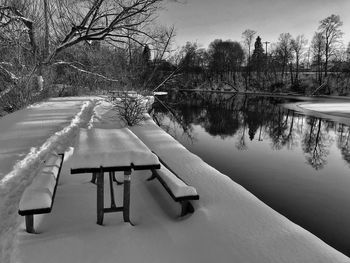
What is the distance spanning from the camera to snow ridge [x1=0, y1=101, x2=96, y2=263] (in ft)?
11.8

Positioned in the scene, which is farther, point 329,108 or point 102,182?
point 329,108

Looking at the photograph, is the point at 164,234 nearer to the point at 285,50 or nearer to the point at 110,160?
the point at 110,160

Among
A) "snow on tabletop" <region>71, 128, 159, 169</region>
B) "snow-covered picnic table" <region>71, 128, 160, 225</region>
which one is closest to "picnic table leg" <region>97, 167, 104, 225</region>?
"snow-covered picnic table" <region>71, 128, 160, 225</region>

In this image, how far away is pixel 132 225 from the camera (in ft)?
14.1

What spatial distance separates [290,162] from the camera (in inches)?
416

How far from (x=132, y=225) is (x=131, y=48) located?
17.9 meters

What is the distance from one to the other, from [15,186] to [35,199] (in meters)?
1.85

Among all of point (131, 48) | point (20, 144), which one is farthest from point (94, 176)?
point (131, 48)

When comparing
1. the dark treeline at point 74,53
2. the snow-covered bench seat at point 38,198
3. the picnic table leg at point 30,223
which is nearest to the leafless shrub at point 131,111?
the dark treeline at point 74,53

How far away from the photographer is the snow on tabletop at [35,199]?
3604 millimetres

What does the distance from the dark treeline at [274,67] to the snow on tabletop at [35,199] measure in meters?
46.1

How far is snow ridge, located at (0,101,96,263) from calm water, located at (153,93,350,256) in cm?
466

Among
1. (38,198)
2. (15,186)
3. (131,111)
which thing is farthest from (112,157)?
(131,111)

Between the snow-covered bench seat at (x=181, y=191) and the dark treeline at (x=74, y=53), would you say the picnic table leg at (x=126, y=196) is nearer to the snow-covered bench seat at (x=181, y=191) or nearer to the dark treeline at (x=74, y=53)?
the snow-covered bench seat at (x=181, y=191)
